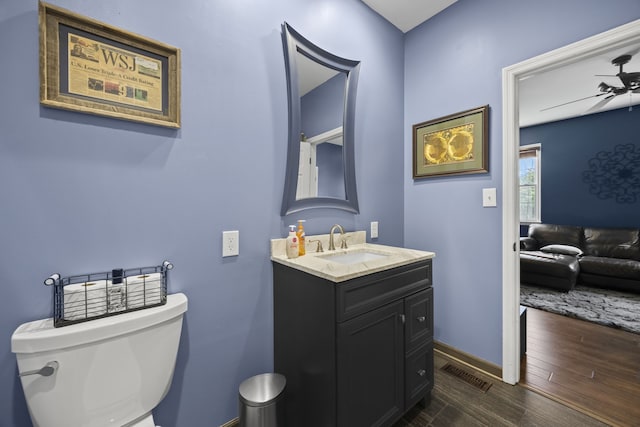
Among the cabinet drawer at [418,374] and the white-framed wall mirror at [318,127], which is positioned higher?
the white-framed wall mirror at [318,127]

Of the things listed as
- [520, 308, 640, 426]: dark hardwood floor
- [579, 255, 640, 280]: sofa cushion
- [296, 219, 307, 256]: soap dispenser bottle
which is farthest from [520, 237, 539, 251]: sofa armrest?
[296, 219, 307, 256]: soap dispenser bottle

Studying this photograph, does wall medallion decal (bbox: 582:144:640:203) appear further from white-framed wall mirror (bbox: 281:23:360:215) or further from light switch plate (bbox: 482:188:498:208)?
white-framed wall mirror (bbox: 281:23:360:215)

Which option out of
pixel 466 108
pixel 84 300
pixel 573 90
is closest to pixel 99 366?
pixel 84 300

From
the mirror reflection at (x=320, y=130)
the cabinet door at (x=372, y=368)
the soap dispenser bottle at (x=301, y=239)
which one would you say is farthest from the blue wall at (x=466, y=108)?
the soap dispenser bottle at (x=301, y=239)

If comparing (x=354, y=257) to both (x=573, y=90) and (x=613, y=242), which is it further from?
(x=613, y=242)

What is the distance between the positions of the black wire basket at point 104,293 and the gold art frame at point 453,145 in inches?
80.2

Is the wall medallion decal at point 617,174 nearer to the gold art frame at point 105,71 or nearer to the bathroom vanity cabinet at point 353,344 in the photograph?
the bathroom vanity cabinet at point 353,344

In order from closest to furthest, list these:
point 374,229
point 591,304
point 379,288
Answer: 1. point 379,288
2. point 374,229
3. point 591,304

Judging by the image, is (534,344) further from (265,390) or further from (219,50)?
(219,50)

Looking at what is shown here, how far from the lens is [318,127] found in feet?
5.62

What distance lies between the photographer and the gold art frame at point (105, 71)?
3.11 ft

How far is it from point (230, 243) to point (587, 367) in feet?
8.87

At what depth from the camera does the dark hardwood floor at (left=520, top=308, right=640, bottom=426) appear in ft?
5.12

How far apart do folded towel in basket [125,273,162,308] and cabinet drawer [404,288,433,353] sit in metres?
1.19
